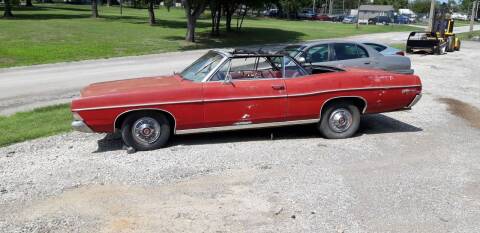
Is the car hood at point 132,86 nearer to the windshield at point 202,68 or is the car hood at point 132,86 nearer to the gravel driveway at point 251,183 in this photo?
the windshield at point 202,68

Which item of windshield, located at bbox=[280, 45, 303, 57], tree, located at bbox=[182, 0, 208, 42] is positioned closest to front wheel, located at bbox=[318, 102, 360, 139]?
windshield, located at bbox=[280, 45, 303, 57]

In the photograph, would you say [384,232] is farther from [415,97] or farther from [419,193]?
[415,97]

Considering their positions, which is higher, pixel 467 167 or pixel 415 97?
pixel 415 97

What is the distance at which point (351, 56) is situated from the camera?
1284cm

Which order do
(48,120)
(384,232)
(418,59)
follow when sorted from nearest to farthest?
(384,232)
(48,120)
(418,59)

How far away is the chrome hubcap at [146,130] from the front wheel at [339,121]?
98.6 inches

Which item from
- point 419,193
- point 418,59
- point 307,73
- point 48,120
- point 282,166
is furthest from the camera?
point 418,59

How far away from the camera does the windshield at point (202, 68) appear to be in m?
7.52

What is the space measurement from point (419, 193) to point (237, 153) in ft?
8.12

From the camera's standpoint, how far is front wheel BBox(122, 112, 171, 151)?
23.2 feet

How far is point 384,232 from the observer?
475 cm

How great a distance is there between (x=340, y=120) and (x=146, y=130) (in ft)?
9.73

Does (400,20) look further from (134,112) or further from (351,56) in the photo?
(134,112)

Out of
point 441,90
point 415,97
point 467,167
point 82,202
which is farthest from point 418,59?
point 82,202
